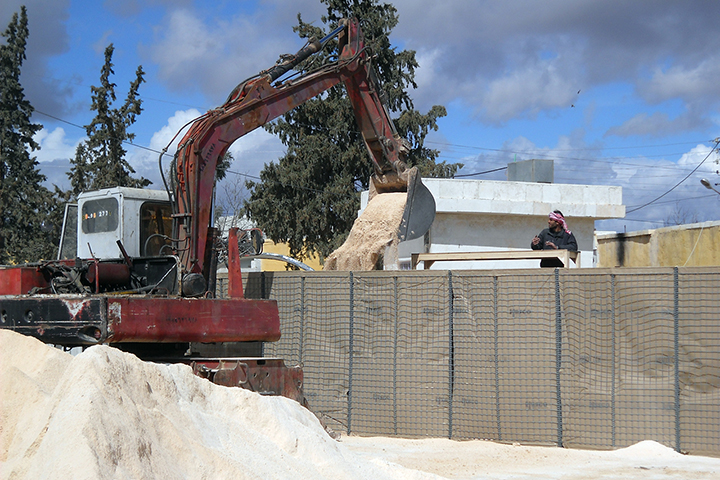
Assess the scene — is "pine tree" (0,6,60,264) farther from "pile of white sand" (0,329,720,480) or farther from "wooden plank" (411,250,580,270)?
"pile of white sand" (0,329,720,480)

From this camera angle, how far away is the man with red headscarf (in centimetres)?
1198

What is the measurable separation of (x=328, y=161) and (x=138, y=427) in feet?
81.1

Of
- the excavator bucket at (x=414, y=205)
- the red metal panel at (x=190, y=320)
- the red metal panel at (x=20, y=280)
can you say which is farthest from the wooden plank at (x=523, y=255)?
the red metal panel at (x=20, y=280)

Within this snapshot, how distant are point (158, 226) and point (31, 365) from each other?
14.3 ft

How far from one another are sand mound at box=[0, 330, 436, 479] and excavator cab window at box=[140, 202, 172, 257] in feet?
10.9

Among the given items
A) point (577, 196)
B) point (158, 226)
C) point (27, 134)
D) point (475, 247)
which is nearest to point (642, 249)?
point (577, 196)

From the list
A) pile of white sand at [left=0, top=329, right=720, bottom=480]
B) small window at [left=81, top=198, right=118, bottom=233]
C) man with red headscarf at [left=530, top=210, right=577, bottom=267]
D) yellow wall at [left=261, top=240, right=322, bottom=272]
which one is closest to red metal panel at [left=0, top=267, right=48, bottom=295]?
small window at [left=81, top=198, right=118, bottom=233]

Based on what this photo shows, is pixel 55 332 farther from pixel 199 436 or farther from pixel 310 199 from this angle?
pixel 310 199

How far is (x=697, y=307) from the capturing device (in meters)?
9.62

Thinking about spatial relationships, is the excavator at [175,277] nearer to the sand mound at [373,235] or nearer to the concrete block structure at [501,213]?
the sand mound at [373,235]

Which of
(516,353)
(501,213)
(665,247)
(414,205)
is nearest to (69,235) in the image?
(414,205)

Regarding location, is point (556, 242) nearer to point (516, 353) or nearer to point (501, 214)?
point (516, 353)

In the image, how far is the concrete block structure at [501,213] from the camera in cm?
1805

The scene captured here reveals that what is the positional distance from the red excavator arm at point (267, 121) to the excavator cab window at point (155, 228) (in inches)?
11.7
